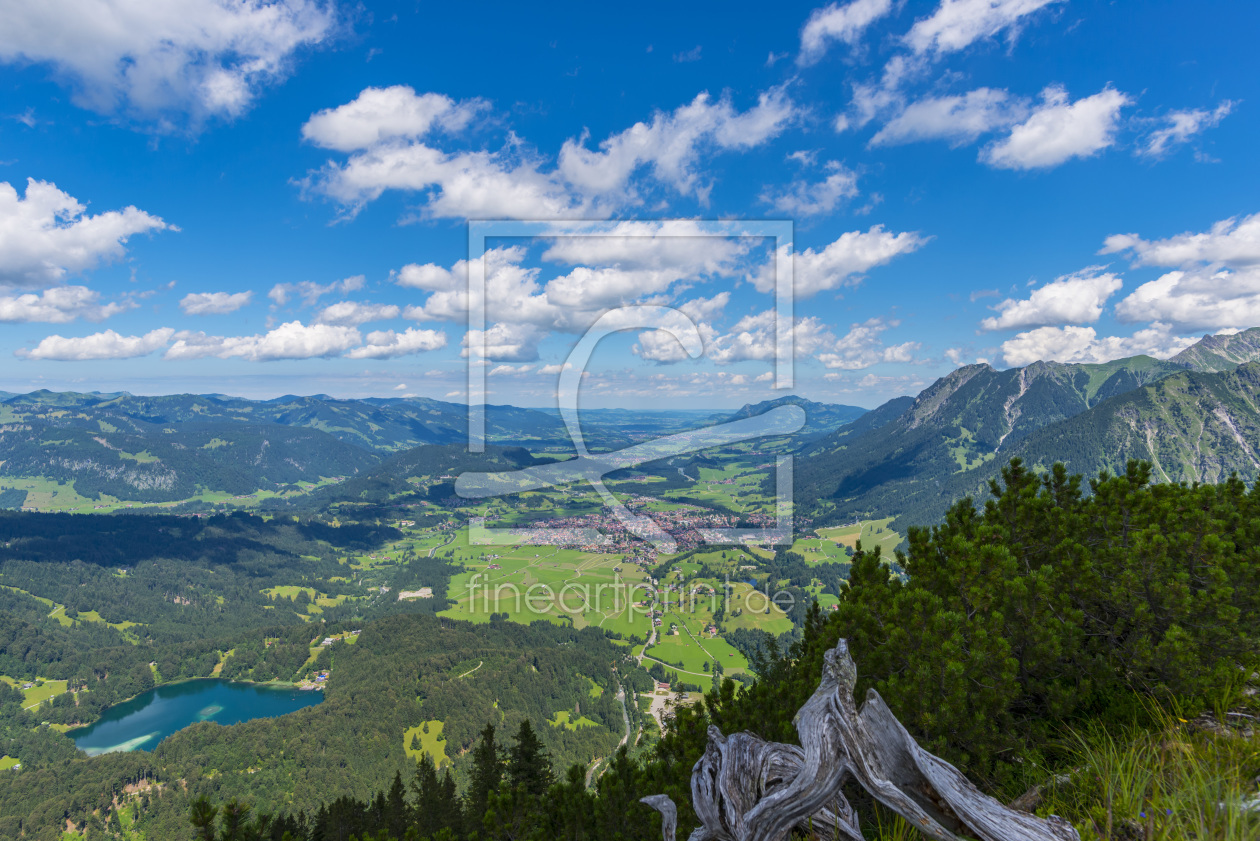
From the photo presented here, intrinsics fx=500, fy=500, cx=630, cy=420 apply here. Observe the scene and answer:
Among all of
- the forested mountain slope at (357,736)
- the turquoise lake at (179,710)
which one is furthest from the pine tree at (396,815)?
the turquoise lake at (179,710)

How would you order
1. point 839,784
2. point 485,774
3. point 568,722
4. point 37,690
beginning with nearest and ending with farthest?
point 839,784 → point 485,774 → point 568,722 → point 37,690

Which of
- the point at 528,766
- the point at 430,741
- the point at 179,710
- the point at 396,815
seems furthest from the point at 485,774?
the point at 179,710

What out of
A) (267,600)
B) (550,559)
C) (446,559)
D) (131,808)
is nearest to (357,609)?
(446,559)

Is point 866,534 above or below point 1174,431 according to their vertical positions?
below

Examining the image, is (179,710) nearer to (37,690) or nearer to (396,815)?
(37,690)

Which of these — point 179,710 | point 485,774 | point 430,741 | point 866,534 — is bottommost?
point 179,710

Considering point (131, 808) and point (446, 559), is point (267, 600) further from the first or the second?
point (131, 808)
